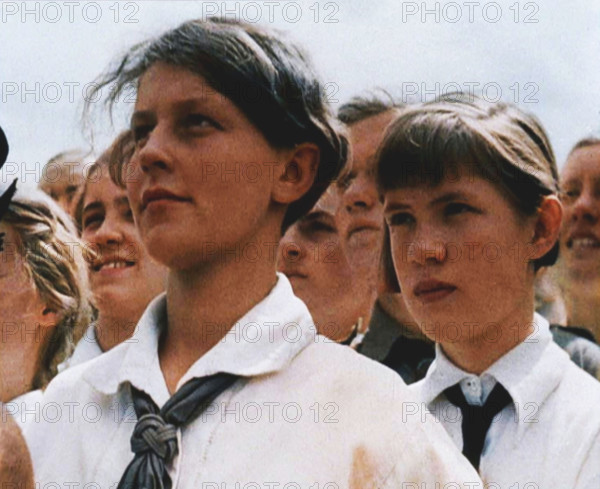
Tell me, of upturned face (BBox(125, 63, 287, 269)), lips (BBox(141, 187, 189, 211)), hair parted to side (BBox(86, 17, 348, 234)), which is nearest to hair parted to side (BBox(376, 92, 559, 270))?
hair parted to side (BBox(86, 17, 348, 234))

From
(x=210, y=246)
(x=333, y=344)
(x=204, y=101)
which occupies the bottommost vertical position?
(x=333, y=344)

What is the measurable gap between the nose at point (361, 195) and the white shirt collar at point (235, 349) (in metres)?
0.26

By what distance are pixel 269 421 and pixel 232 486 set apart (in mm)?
80

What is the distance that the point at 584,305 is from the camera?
4.75 ft

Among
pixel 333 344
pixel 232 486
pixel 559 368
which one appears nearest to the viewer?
pixel 232 486

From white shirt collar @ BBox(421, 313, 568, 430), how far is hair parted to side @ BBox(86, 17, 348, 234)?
0.89 feet

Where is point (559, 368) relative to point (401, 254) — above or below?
below

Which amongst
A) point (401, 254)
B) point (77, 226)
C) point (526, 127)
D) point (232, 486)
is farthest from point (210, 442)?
point (526, 127)

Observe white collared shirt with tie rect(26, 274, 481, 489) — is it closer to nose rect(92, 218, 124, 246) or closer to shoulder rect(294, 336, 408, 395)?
shoulder rect(294, 336, 408, 395)

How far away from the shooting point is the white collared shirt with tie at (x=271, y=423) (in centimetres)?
105

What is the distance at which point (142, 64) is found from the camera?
1.22 meters

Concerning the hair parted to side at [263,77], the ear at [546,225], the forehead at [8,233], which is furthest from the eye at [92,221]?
the ear at [546,225]

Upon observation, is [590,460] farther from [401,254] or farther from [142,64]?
[142,64]

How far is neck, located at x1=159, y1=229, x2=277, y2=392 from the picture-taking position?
112 centimetres
